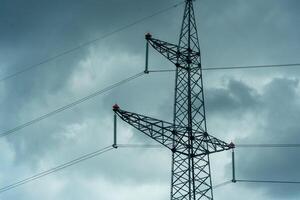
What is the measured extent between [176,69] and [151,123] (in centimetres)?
592

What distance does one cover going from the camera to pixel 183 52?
152ft

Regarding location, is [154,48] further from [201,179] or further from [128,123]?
Result: [201,179]

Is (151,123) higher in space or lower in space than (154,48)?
lower

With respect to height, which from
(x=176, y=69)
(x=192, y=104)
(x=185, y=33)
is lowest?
(x=192, y=104)

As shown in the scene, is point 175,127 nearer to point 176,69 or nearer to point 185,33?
point 176,69

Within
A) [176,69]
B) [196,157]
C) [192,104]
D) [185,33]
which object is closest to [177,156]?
[196,157]

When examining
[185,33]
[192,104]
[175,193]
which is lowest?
[175,193]

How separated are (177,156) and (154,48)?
9.06 meters

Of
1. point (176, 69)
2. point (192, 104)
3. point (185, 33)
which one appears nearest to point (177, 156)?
point (192, 104)

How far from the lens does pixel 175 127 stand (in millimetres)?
42469

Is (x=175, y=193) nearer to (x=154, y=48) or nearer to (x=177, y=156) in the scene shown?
(x=177, y=156)

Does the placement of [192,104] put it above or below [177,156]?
above

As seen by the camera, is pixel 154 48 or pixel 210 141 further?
pixel 154 48

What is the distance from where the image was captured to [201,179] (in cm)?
4256
